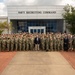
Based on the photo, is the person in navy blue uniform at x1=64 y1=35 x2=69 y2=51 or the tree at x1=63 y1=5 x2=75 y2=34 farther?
the tree at x1=63 y1=5 x2=75 y2=34

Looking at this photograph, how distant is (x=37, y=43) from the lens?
2059 centimetres

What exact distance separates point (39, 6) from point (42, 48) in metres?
28.8

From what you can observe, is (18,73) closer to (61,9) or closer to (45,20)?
(61,9)

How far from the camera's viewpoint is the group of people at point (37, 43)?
20391 mm

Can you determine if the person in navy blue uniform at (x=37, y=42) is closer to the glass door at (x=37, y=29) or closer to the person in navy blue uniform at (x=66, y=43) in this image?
the person in navy blue uniform at (x=66, y=43)

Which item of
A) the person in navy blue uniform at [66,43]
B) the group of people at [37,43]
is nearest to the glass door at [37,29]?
the group of people at [37,43]

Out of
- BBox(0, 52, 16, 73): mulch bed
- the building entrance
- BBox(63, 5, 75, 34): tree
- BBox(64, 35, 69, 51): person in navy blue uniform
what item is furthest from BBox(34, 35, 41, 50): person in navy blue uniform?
the building entrance

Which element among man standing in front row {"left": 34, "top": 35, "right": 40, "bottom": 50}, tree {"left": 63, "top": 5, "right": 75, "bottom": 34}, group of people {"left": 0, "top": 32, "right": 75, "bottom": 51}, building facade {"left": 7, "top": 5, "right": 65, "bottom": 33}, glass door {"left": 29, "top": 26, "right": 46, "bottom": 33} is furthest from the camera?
glass door {"left": 29, "top": 26, "right": 46, "bottom": 33}

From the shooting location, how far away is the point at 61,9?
48.4 m

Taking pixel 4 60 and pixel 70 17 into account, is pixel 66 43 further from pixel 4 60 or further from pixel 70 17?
pixel 70 17

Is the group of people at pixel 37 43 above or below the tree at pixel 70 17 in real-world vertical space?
below

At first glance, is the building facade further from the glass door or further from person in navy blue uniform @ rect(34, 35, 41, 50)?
person in navy blue uniform @ rect(34, 35, 41, 50)

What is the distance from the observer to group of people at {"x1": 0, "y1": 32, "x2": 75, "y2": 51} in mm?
20391

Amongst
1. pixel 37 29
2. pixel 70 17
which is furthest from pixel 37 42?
pixel 37 29
